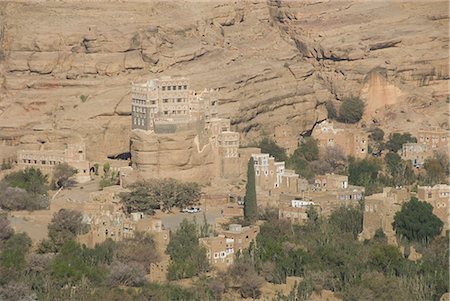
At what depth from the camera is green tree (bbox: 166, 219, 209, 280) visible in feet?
194

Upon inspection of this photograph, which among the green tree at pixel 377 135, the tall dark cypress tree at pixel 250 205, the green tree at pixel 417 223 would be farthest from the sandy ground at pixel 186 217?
the green tree at pixel 377 135

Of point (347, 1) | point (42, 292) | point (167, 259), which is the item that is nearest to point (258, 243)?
point (167, 259)

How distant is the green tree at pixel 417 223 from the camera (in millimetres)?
61344

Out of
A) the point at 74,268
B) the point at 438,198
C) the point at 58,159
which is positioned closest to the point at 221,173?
the point at 58,159

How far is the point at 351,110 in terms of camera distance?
7706cm

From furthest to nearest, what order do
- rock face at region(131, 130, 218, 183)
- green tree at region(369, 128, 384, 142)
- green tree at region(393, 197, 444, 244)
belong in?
green tree at region(369, 128, 384, 142) < rock face at region(131, 130, 218, 183) < green tree at region(393, 197, 444, 244)

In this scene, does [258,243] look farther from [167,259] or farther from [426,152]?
[426,152]

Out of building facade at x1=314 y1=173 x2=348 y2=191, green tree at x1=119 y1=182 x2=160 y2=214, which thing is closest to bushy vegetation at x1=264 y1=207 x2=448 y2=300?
green tree at x1=119 y1=182 x2=160 y2=214

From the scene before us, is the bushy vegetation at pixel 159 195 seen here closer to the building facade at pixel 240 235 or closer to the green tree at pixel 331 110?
the building facade at pixel 240 235

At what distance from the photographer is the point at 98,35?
74.5 m

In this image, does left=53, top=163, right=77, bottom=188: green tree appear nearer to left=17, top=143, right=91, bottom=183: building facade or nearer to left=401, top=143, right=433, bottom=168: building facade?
left=17, top=143, right=91, bottom=183: building facade

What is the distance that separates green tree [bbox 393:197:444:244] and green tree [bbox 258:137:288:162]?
389 inches

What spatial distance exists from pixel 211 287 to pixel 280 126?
17631 millimetres

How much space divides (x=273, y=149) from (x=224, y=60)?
5312 millimetres
